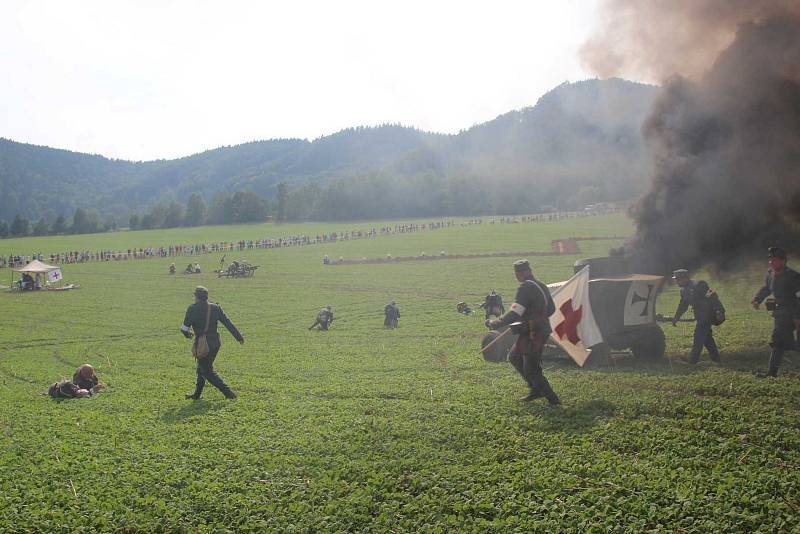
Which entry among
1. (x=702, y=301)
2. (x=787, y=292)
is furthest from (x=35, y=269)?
(x=787, y=292)

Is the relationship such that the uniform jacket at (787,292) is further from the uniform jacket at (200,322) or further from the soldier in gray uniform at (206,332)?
the uniform jacket at (200,322)

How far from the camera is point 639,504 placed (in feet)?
25.7

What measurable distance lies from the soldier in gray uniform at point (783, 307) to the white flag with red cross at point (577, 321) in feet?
11.6

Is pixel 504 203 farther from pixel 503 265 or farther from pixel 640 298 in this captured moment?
pixel 640 298

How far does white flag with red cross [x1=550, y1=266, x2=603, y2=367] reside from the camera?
45.6ft

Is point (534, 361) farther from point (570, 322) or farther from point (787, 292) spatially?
point (787, 292)

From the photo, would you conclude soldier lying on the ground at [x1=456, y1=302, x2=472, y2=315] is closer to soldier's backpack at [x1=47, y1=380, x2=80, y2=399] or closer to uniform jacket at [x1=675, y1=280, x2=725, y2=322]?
uniform jacket at [x1=675, y1=280, x2=725, y2=322]

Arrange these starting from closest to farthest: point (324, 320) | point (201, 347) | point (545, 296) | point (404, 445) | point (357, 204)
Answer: point (404, 445) < point (545, 296) < point (201, 347) < point (324, 320) < point (357, 204)

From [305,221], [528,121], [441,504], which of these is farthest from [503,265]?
[528,121]

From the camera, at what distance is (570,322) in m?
14.2

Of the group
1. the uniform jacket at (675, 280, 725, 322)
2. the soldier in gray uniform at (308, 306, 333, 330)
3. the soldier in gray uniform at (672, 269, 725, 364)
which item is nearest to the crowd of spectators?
the soldier in gray uniform at (308, 306, 333, 330)

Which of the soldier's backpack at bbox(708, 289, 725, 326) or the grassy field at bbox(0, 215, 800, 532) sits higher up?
the soldier's backpack at bbox(708, 289, 725, 326)

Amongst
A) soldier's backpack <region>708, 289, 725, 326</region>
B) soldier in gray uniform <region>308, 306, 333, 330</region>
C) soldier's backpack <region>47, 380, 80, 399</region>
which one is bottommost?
soldier's backpack <region>47, 380, 80, 399</region>

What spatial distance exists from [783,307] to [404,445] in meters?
8.79
